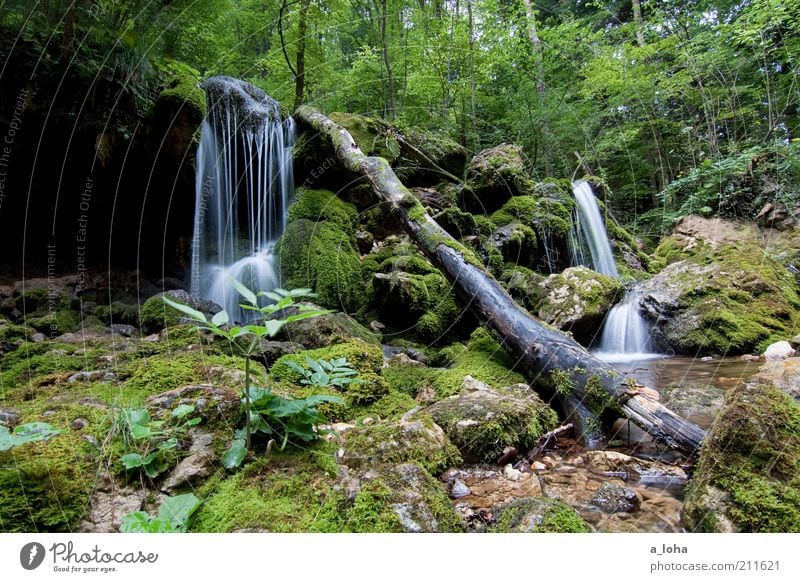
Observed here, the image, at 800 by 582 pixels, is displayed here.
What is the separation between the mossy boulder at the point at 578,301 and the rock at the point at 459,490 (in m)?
3.44

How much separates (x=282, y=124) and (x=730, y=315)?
7.52 meters

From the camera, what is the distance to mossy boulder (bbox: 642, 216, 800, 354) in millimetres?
4430

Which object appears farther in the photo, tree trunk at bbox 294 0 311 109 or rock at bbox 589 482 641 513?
tree trunk at bbox 294 0 311 109

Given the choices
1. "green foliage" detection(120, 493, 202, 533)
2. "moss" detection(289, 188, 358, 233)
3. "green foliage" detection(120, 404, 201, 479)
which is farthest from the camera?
"moss" detection(289, 188, 358, 233)

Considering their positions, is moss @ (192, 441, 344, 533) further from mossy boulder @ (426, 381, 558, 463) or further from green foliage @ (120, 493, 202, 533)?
mossy boulder @ (426, 381, 558, 463)

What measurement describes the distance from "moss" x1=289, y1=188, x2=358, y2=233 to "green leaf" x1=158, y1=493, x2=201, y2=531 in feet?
16.7

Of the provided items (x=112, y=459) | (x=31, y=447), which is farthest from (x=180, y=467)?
(x=31, y=447)

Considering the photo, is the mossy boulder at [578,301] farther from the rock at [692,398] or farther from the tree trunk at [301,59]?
the tree trunk at [301,59]

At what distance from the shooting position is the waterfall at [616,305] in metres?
5.05

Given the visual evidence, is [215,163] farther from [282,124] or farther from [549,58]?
[549,58]

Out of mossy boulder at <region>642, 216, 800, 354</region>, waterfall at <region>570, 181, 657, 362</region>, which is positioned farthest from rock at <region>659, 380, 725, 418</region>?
mossy boulder at <region>642, 216, 800, 354</region>

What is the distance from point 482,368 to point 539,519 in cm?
190

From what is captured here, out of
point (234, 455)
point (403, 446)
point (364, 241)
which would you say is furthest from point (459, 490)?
point (364, 241)

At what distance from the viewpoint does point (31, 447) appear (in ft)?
3.93
